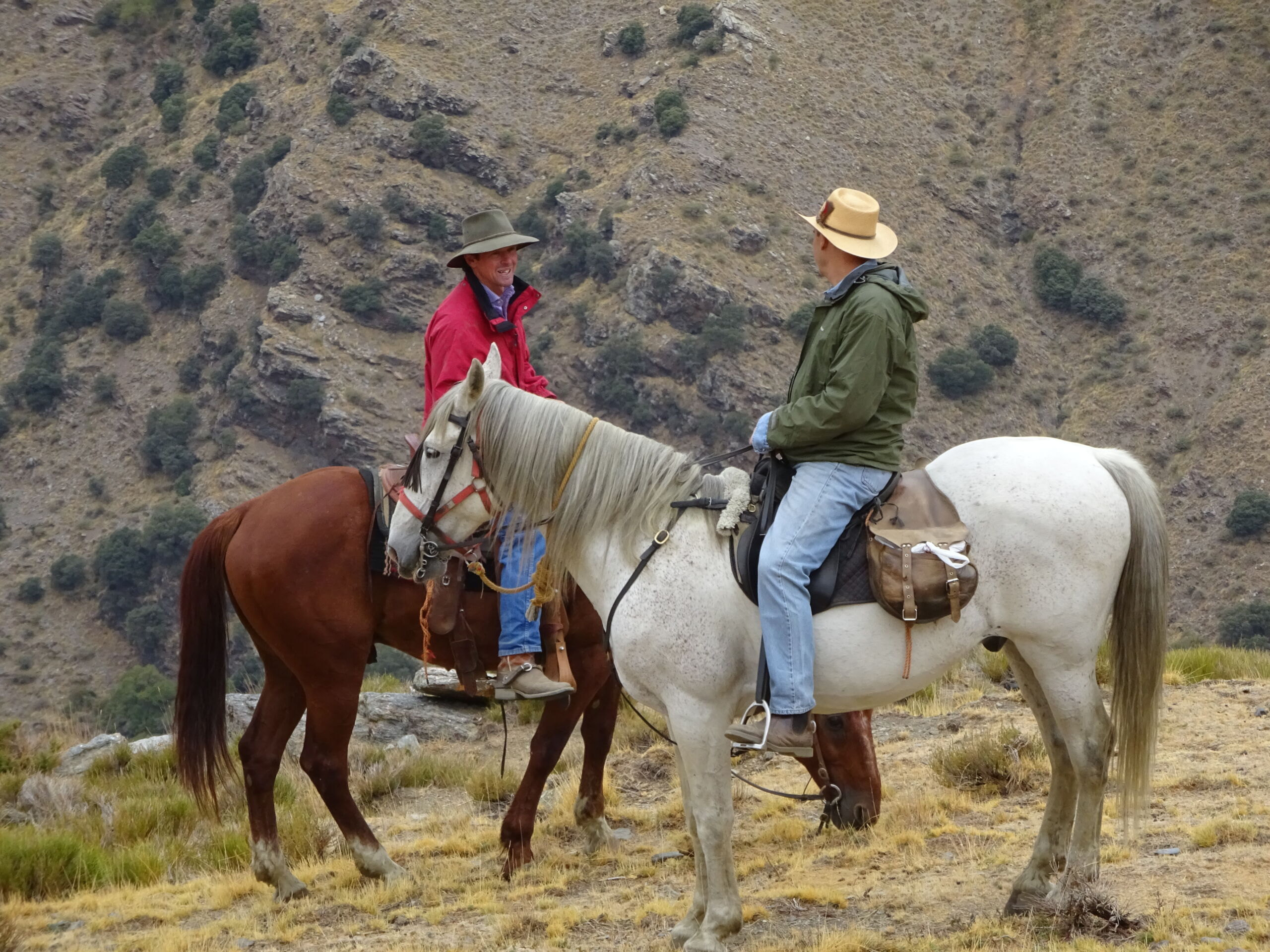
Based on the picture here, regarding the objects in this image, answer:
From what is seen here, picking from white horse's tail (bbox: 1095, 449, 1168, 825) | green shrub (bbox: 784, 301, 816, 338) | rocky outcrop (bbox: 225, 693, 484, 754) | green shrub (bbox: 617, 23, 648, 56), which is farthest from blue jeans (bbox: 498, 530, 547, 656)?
green shrub (bbox: 617, 23, 648, 56)

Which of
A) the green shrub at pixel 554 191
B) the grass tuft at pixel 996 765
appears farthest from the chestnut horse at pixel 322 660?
the green shrub at pixel 554 191

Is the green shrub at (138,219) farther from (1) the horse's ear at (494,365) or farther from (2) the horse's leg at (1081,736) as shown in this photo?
(2) the horse's leg at (1081,736)

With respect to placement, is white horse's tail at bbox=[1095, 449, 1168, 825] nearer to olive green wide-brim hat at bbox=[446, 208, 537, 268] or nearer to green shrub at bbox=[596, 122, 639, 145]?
olive green wide-brim hat at bbox=[446, 208, 537, 268]

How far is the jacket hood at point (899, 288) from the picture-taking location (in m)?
5.31

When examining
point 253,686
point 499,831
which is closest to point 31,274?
point 253,686

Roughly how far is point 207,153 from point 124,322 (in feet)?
34.0

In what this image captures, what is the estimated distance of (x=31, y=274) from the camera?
5991 cm

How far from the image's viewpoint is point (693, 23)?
2419 inches

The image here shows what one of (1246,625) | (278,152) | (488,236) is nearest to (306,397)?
(278,152)

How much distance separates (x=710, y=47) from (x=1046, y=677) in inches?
2320

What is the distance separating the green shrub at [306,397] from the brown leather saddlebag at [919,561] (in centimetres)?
4626

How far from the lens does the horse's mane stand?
220 inches

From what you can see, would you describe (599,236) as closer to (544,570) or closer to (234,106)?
(234,106)

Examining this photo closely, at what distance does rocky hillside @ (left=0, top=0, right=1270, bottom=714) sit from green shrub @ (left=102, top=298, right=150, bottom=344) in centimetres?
15
